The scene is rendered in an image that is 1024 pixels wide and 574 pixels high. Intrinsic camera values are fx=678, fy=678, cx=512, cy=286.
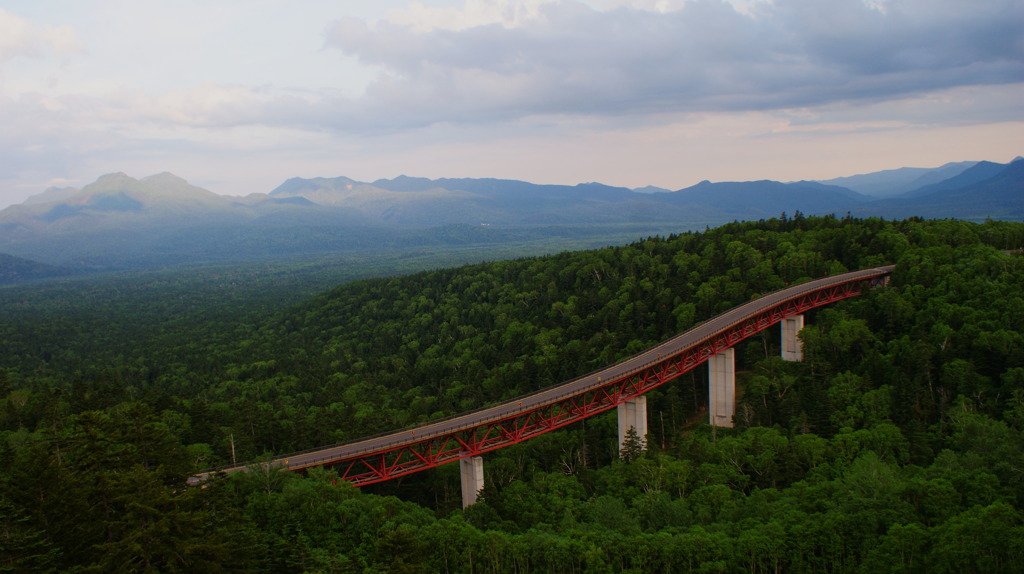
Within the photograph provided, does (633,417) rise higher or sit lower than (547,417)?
lower

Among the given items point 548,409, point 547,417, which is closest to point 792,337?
point 548,409

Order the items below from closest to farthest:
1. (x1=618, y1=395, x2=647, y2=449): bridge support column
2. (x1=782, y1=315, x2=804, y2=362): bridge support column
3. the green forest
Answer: the green forest
(x1=618, y1=395, x2=647, y2=449): bridge support column
(x1=782, y1=315, x2=804, y2=362): bridge support column

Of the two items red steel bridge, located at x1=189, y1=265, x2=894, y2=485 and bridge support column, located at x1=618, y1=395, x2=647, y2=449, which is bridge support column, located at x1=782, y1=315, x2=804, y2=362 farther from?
bridge support column, located at x1=618, y1=395, x2=647, y2=449

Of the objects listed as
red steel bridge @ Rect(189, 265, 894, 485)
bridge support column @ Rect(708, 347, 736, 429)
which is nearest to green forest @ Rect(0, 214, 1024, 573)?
bridge support column @ Rect(708, 347, 736, 429)

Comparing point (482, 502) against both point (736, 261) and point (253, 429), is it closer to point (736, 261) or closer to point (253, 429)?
point (253, 429)

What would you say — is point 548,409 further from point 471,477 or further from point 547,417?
point 471,477

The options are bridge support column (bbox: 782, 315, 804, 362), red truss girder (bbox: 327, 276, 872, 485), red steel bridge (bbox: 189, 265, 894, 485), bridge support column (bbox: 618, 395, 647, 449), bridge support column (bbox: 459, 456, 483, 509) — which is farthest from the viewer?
bridge support column (bbox: 782, 315, 804, 362)
